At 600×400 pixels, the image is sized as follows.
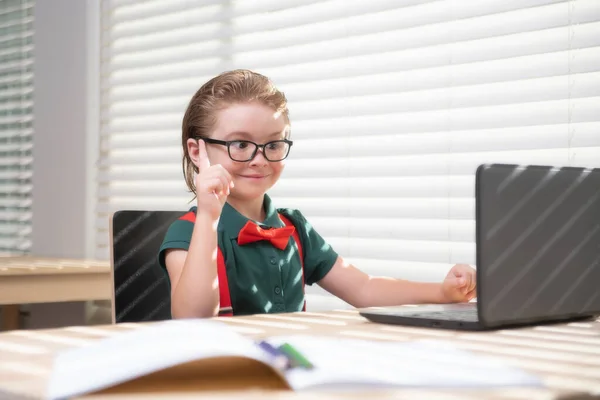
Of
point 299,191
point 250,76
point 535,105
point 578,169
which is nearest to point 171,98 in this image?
point 299,191

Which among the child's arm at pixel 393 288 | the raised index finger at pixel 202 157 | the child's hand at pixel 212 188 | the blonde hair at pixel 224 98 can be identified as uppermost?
the blonde hair at pixel 224 98

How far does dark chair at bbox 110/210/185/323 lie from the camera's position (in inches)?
59.6

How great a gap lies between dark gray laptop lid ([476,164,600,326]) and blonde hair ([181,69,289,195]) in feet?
2.13

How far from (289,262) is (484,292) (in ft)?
2.05

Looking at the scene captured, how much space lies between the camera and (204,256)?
128 centimetres

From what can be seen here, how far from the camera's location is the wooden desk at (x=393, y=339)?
587mm

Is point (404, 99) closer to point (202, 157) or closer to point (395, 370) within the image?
point (202, 157)

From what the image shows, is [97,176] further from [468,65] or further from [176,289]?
[176,289]

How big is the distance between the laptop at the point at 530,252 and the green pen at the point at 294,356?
1.20 feet

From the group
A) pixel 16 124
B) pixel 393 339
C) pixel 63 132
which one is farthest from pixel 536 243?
pixel 16 124

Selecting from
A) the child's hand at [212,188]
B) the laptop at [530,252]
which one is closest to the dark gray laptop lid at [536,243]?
the laptop at [530,252]

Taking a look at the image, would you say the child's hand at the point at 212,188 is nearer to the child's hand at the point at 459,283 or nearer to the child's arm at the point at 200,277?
the child's arm at the point at 200,277

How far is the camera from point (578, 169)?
3.74 feet

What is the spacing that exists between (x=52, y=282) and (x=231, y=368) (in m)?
1.75
